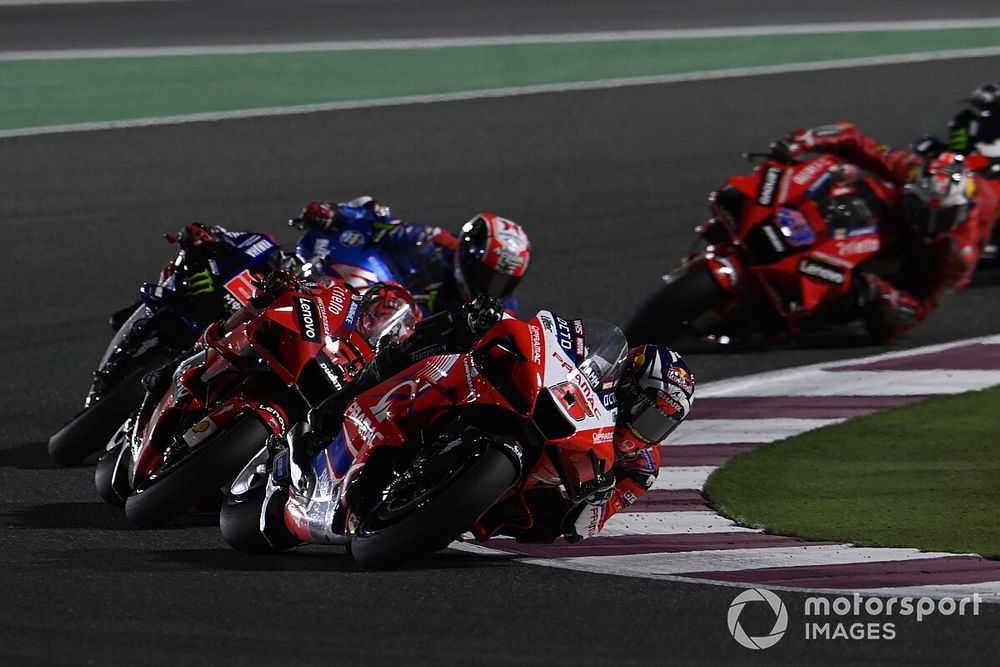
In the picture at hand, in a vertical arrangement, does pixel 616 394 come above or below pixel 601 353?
below

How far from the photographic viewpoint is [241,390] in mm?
7762

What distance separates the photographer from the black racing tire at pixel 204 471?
742 cm

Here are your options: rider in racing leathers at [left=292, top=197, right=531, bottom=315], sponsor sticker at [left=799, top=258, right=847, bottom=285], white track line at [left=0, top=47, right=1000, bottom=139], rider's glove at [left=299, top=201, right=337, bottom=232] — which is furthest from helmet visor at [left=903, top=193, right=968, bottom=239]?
white track line at [left=0, top=47, right=1000, bottom=139]

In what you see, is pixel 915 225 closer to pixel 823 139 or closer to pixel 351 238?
pixel 823 139

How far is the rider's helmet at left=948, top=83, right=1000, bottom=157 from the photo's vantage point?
42.2 feet

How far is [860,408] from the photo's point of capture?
9.91 meters

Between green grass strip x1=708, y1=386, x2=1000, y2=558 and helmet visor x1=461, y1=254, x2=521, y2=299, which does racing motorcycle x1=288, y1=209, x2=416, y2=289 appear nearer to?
helmet visor x1=461, y1=254, x2=521, y2=299

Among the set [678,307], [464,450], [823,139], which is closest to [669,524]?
[464,450]

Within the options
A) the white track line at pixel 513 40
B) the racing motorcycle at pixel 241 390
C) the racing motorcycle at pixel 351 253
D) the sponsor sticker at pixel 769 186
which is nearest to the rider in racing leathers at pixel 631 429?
the racing motorcycle at pixel 241 390

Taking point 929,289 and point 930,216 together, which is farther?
point 929,289

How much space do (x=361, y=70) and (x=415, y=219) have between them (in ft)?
23.6

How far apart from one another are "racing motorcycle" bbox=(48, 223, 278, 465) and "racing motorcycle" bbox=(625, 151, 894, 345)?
10.0 ft

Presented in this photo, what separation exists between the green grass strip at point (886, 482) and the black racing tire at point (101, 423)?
2.58 meters

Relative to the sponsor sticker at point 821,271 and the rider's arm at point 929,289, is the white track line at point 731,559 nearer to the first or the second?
the sponsor sticker at point 821,271
